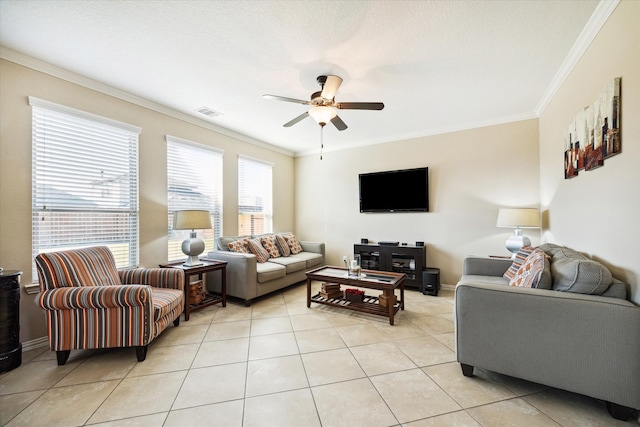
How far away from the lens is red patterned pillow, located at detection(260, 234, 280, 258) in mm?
4272

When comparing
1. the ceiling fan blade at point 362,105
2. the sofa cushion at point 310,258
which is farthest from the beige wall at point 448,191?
the ceiling fan blade at point 362,105

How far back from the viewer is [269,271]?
354cm

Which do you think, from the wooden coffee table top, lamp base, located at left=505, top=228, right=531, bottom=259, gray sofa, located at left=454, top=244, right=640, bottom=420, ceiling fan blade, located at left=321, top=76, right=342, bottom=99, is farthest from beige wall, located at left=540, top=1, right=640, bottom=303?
ceiling fan blade, located at left=321, top=76, right=342, bottom=99

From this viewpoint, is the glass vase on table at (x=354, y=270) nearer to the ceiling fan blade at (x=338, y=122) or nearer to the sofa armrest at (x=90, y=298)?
the ceiling fan blade at (x=338, y=122)

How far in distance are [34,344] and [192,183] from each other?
226cm

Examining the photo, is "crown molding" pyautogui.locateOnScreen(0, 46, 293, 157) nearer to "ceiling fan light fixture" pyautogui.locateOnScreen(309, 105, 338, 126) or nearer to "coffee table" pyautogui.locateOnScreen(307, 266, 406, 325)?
"ceiling fan light fixture" pyautogui.locateOnScreen(309, 105, 338, 126)

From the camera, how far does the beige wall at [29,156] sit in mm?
2219

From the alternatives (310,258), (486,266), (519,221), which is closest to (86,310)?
(310,258)

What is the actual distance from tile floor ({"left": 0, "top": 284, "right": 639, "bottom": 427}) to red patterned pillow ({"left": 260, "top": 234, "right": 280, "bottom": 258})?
175 centimetres

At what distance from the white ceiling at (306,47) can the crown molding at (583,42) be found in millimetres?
21

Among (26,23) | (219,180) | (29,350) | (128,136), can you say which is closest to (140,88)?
(128,136)

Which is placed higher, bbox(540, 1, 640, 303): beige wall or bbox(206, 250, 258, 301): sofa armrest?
bbox(540, 1, 640, 303): beige wall

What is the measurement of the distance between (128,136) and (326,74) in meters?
2.41

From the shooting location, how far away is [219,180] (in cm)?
414
